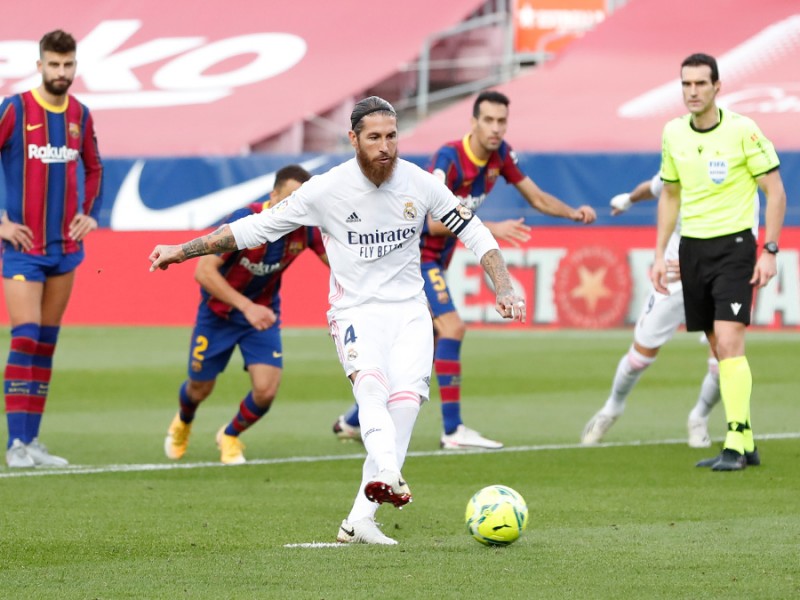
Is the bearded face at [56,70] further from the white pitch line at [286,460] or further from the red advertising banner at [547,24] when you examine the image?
the red advertising banner at [547,24]

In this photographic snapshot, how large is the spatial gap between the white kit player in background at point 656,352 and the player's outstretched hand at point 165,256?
437cm

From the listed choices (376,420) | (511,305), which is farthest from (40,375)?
(511,305)

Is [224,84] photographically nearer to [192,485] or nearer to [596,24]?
[596,24]

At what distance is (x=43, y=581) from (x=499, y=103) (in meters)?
5.77

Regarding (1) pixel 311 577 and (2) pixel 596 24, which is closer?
(1) pixel 311 577

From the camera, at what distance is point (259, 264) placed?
31.7 ft

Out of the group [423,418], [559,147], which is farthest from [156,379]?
[559,147]

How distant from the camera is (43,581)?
573 cm

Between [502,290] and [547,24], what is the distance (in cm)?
2586

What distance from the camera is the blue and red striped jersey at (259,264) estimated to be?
9.48m

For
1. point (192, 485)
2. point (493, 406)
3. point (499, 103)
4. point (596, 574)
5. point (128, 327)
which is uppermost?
point (499, 103)

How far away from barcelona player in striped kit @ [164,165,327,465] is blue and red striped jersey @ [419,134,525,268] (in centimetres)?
136

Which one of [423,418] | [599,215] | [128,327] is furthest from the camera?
[599,215]

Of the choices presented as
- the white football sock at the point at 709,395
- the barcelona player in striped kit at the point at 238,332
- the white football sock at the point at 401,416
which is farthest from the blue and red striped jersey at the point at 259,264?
the white football sock at the point at 709,395
